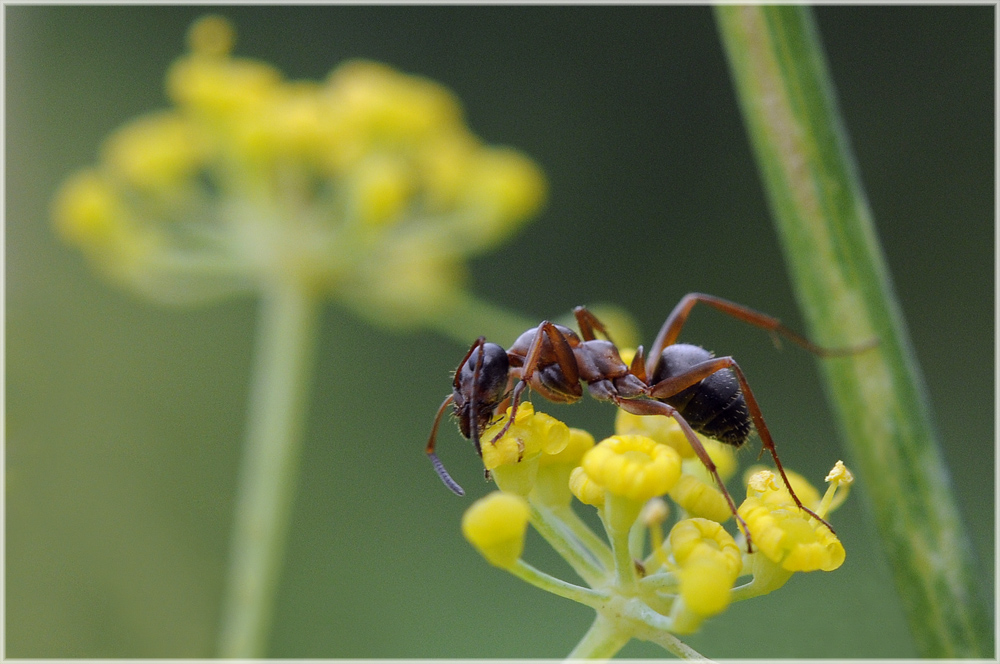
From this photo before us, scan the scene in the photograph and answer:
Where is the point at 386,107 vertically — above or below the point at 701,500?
above

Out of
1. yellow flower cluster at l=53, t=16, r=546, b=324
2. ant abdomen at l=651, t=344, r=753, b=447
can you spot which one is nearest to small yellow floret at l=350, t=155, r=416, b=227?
yellow flower cluster at l=53, t=16, r=546, b=324

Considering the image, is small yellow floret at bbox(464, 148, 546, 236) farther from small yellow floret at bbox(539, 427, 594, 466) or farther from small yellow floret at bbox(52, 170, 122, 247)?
small yellow floret at bbox(539, 427, 594, 466)

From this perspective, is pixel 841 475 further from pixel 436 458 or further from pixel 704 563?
pixel 436 458

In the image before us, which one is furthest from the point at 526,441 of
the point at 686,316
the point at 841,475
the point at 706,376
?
the point at 686,316

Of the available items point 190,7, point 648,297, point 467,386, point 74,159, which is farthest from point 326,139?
point 190,7

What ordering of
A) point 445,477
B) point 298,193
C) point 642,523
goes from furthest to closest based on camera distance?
point 298,193, point 445,477, point 642,523

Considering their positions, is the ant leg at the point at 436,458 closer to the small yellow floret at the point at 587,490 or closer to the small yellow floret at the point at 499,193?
the small yellow floret at the point at 587,490
